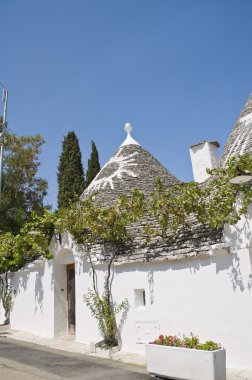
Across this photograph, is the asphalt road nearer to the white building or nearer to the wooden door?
the white building

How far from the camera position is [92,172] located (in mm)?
25375

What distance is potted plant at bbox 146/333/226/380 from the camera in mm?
6305

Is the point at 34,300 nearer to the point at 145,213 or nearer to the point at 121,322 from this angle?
the point at 121,322

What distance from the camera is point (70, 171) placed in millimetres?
22016

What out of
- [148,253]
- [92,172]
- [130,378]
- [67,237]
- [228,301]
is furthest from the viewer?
[92,172]

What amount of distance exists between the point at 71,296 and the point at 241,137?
818cm

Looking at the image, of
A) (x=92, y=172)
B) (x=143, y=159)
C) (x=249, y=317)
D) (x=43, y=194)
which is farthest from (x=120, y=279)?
(x=92, y=172)

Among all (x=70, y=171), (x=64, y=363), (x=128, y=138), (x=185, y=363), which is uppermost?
(x=128, y=138)

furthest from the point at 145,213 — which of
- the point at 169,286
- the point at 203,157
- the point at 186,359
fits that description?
the point at 186,359

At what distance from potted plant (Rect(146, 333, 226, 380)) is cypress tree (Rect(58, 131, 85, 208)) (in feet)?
48.1

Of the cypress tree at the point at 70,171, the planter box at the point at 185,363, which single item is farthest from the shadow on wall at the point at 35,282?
the cypress tree at the point at 70,171

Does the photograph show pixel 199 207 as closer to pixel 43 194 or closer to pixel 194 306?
pixel 194 306

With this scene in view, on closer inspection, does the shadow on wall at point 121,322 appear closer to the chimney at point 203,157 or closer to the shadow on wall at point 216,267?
the shadow on wall at point 216,267

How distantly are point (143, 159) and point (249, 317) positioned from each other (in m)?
10.6
